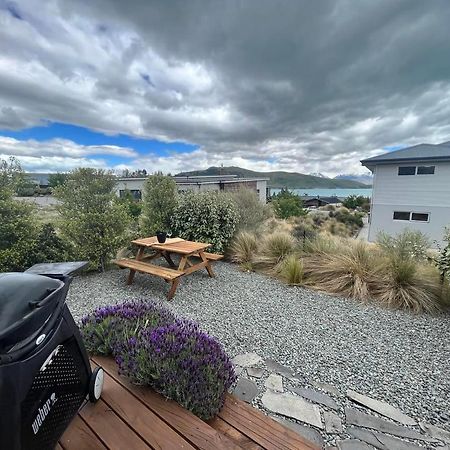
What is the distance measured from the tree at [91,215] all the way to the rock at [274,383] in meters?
3.50

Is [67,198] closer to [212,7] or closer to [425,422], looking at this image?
[212,7]

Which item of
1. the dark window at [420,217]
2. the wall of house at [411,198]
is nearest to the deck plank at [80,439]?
the wall of house at [411,198]

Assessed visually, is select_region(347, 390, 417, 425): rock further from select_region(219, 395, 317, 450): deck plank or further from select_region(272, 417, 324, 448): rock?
select_region(219, 395, 317, 450): deck plank

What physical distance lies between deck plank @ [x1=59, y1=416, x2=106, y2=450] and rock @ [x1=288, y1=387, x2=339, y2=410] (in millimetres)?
1317

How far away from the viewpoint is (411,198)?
14.7 m

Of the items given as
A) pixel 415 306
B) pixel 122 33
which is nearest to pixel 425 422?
pixel 415 306

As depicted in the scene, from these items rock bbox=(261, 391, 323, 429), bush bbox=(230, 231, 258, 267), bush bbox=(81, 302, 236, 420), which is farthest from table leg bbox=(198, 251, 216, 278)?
rock bbox=(261, 391, 323, 429)

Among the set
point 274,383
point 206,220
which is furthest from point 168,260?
point 274,383

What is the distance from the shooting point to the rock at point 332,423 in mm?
1438

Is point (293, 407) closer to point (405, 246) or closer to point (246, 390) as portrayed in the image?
point (246, 390)

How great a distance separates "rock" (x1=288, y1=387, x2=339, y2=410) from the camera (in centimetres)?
165

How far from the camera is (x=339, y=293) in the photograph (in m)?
3.62

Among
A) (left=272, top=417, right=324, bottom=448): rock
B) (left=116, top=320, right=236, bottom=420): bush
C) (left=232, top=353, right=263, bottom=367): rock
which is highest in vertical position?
(left=116, top=320, right=236, bottom=420): bush

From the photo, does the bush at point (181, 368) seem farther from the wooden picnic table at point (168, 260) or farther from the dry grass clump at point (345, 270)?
the dry grass clump at point (345, 270)
